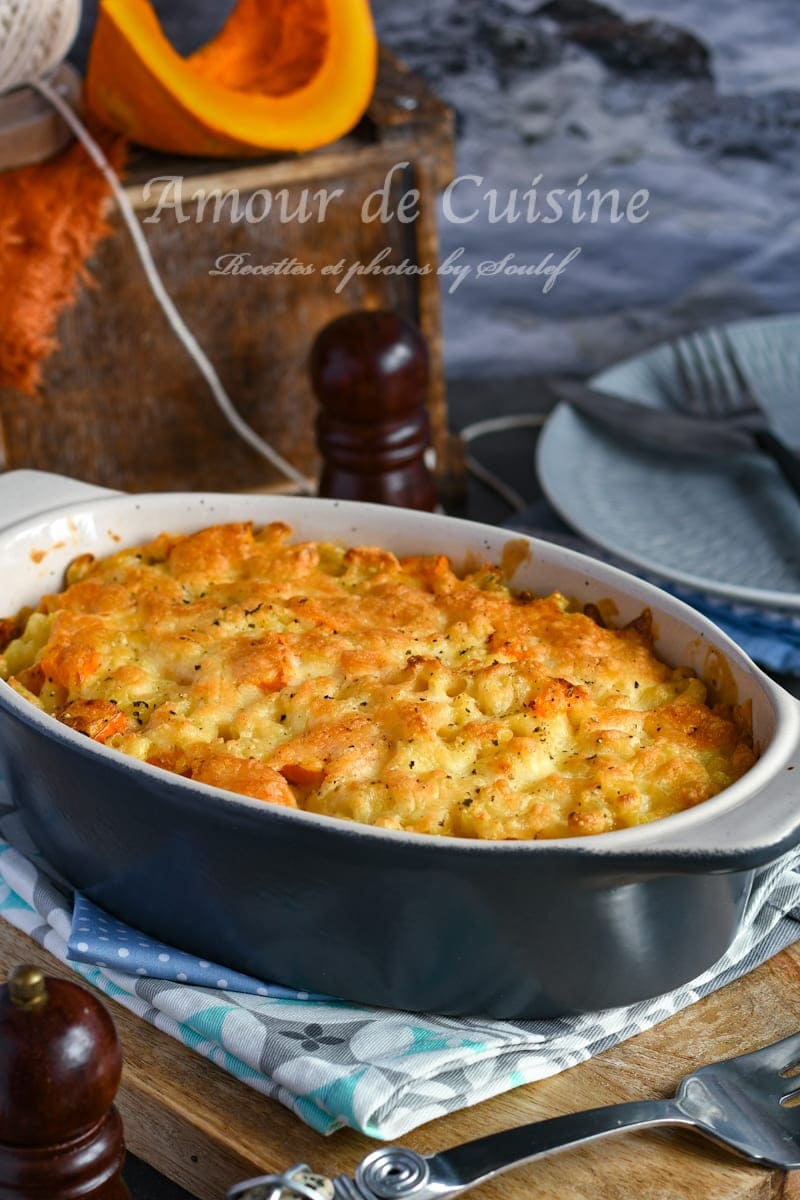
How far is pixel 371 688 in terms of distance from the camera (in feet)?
4.61

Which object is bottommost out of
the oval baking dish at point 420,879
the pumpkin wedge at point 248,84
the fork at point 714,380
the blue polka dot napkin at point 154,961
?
the fork at point 714,380

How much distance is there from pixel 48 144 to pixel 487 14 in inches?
36.1

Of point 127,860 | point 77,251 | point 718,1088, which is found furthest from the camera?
point 77,251

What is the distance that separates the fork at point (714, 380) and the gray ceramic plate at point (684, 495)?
0.7 inches

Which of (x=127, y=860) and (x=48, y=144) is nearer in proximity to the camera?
(x=127, y=860)

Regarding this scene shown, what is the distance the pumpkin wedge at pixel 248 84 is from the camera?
1959 millimetres

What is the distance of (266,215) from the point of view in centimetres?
212

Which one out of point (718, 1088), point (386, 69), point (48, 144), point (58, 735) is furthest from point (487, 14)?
point (718, 1088)

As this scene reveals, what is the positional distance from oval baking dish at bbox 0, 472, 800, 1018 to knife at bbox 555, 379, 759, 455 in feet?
2.81

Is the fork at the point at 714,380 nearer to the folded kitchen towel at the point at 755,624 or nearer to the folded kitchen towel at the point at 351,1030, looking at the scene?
the folded kitchen towel at the point at 755,624

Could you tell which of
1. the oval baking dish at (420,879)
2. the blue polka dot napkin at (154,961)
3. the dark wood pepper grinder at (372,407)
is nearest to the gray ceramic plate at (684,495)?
the dark wood pepper grinder at (372,407)

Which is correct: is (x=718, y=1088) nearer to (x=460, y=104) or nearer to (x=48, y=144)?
(x=48, y=144)

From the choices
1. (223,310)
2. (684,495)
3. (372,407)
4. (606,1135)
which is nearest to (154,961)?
(606,1135)

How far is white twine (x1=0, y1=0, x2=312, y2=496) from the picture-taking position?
1.94m
